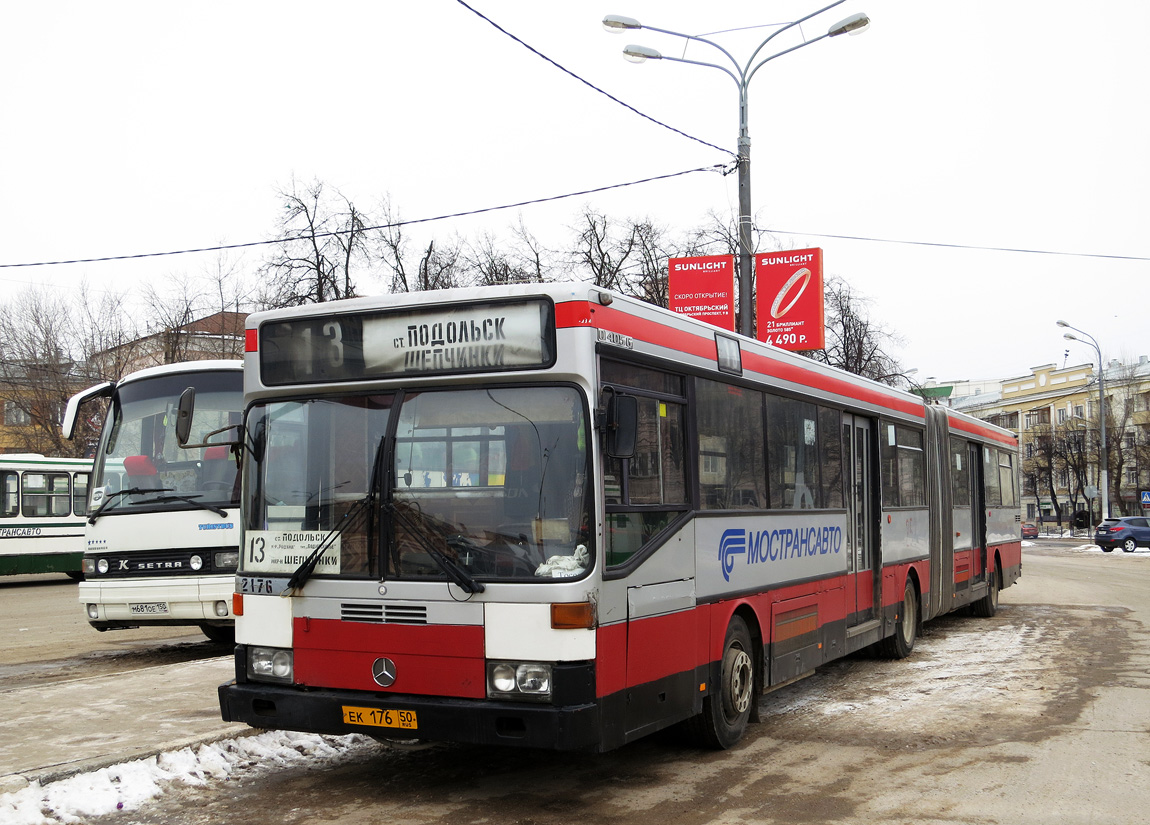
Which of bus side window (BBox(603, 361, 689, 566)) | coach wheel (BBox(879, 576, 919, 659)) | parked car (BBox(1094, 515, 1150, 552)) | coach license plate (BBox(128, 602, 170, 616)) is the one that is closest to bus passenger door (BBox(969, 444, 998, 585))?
coach wheel (BBox(879, 576, 919, 659))

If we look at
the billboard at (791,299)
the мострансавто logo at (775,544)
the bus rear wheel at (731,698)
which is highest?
the billboard at (791,299)

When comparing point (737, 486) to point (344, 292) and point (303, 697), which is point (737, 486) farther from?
point (344, 292)

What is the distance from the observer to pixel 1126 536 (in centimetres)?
4912

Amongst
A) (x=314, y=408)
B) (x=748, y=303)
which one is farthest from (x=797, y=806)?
(x=748, y=303)

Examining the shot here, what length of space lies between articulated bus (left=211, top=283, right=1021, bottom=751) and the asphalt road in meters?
0.44

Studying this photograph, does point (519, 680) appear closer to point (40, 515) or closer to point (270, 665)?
point (270, 665)

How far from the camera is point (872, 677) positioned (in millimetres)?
11086

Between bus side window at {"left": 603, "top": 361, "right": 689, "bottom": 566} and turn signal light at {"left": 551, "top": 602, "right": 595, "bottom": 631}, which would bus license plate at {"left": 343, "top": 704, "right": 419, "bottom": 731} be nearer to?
turn signal light at {"left": 551, "top": 602, "right": 595, "bottom": 631}

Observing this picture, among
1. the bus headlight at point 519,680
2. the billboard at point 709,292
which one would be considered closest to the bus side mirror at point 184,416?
the bus headlight at point 519,680

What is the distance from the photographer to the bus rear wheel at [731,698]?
750cm

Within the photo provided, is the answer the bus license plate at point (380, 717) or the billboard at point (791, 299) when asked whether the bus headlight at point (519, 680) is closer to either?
the bus license plate at point (380, 717)

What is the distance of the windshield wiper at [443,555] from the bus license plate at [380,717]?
0.77 metres

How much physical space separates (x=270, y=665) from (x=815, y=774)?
11.3 ft

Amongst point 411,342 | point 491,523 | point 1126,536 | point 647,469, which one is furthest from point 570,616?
point 1126,536
